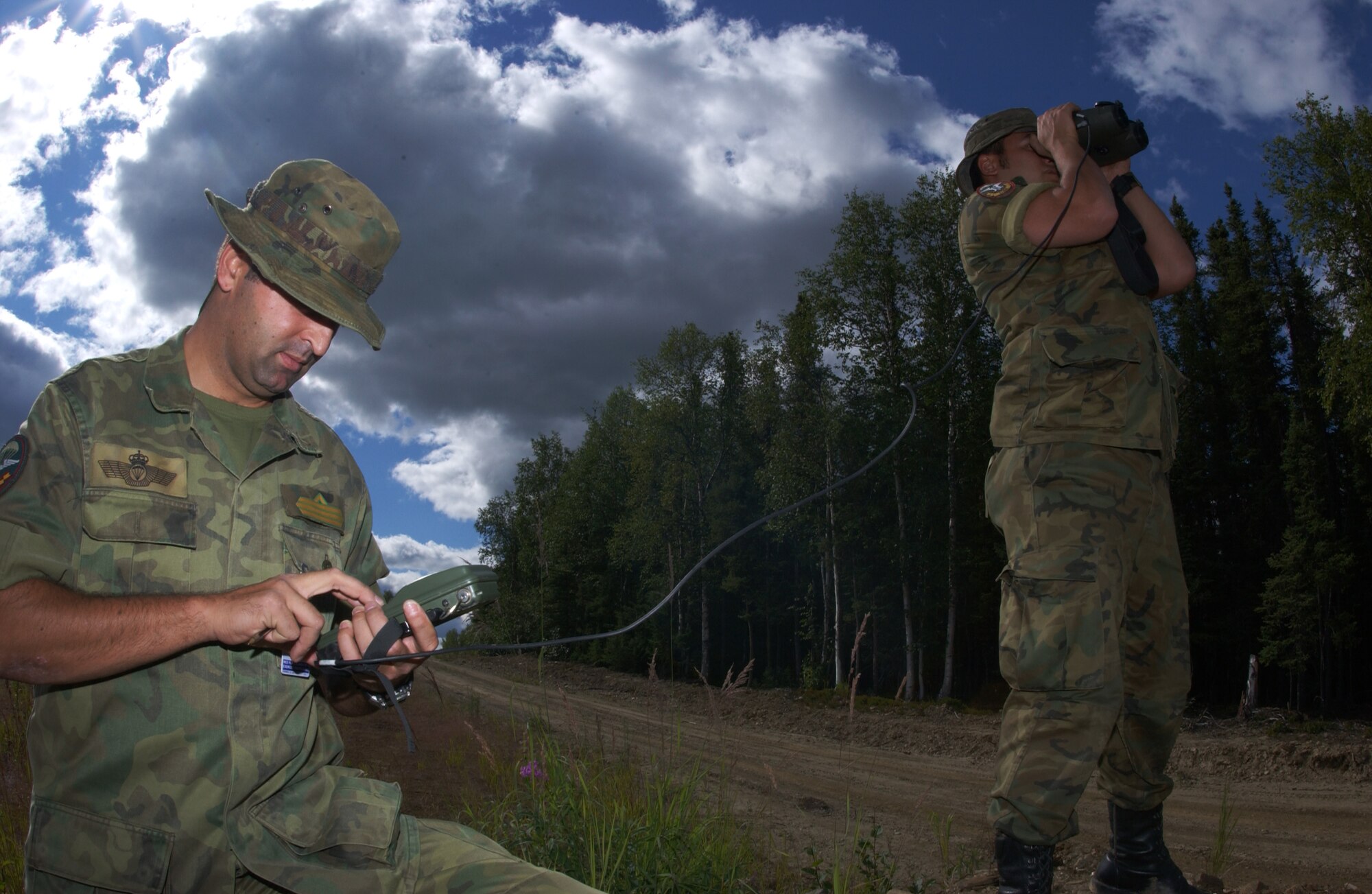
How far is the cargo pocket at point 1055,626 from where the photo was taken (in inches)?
96.3

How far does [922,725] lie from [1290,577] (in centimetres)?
1696

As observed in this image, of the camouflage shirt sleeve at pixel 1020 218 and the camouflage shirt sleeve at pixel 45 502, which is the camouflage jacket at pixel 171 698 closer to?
the camouflage shirt sleeve at pixel 45 502

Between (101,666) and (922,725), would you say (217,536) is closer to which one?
(101,666)

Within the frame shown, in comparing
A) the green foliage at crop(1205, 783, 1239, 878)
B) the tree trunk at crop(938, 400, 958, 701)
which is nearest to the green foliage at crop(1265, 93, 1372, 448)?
the tree trunk at crop(938, 400, 958, 701)

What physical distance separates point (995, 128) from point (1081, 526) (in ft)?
5.25

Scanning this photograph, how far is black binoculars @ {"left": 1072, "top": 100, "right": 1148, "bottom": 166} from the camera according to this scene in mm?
2943

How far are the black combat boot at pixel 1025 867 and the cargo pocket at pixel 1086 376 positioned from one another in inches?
49.2

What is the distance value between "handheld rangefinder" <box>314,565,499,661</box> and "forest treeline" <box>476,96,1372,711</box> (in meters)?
13.7

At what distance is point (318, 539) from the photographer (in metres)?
1.91

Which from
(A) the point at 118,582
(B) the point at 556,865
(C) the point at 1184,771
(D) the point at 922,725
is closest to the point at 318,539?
(A) the point at 118,582

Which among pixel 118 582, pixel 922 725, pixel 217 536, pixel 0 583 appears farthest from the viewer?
pixel 922 725

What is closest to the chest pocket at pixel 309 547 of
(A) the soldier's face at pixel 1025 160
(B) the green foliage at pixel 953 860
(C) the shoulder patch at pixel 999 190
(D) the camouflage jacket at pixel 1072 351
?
(D) the camouflage jacket at pixel 1072 351

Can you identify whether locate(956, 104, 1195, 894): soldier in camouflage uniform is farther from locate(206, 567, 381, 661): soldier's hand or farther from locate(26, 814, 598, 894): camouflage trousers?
locate(206, 567, 381, 661): soldier's hand

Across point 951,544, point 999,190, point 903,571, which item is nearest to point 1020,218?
point 999,190
